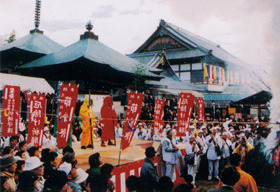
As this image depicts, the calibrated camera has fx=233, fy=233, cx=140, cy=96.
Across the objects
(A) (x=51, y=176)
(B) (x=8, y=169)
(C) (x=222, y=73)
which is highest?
(C) (x=222, y=73)

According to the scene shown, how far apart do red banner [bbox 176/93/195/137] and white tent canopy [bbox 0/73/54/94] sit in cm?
652

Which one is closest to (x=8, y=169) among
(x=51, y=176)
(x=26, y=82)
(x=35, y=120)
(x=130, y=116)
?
(x=51, y=176)

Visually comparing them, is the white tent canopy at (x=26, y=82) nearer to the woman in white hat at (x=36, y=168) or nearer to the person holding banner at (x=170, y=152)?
the person holding banner at (x=170, y=152)

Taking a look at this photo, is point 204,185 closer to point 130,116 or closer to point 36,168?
point 130,116

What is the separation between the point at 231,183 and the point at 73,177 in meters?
2.34

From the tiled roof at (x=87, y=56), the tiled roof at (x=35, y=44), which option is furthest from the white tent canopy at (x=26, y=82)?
the tiled roof at (x=35, y=44)

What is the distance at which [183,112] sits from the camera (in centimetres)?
689

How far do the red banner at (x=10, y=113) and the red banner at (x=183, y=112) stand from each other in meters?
4.24

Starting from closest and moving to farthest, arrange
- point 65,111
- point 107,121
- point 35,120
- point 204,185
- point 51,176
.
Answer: point 51,176, point 65,111, point 35,120, point 204,185, point 107,121

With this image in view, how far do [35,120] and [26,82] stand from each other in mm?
5457

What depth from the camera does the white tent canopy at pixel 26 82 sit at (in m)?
9.60

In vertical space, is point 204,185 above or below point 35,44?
below

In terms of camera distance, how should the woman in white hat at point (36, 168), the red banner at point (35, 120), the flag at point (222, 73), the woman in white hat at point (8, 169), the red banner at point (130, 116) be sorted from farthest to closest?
1. the flag at point (222, 73)
2. the red banner at point (130, 116)
3. the red banner at point (35, 120)
4. the woman in white hat at point (36, 168)
5. the woman in white hat at point (8, 169)

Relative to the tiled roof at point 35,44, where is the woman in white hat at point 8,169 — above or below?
below
